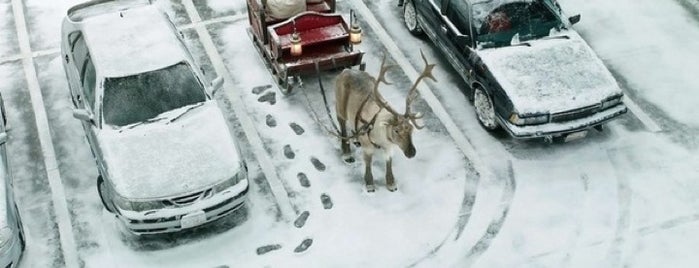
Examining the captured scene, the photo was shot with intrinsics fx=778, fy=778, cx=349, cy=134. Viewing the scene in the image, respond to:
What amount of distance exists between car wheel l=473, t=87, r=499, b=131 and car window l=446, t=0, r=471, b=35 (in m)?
0.97

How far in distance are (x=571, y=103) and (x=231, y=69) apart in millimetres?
5486

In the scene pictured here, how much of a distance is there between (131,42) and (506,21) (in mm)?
5495

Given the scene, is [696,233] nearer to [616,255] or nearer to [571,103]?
[616,255]

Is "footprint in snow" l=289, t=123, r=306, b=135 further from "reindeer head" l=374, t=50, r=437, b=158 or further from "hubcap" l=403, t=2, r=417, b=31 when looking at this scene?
"hubcap" l=403, t=2, r=417, b=31

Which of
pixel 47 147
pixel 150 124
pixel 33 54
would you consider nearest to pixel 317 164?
pixel 150 124

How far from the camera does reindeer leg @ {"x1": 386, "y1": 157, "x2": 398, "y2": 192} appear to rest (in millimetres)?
10259

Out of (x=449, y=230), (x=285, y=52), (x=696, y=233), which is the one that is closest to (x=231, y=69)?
(x=285, y=52)

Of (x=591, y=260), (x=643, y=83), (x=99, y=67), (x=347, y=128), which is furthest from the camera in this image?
(x=643, y=83)

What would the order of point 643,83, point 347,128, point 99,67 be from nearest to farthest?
1. point 99,67
2. point 347,128
3. point 643,83

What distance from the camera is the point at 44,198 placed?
10.6 m

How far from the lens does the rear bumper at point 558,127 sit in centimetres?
1066

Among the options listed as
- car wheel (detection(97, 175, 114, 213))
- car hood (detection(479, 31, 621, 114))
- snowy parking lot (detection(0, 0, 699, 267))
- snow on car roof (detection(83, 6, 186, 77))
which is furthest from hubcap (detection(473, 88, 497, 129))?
car wheel (detection(97, 175, 114, 213))

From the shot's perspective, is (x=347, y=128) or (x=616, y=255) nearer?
(x=616, y=255)

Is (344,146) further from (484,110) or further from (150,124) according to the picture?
(150,124)
